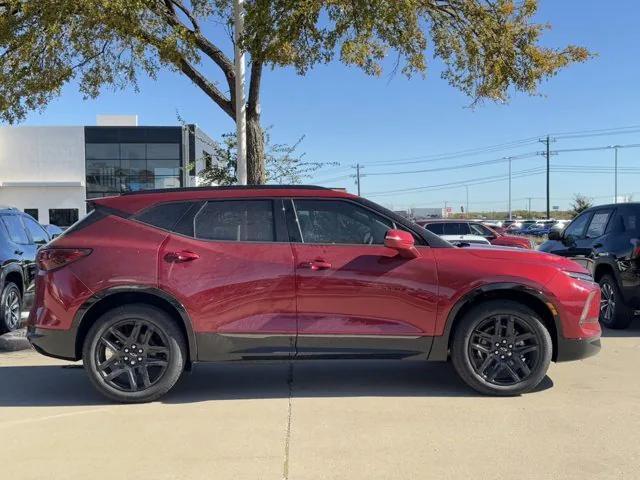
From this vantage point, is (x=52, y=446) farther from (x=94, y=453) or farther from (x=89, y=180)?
(x=89, y=180)

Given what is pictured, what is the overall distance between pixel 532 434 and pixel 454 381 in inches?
58.2

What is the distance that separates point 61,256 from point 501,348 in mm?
3858

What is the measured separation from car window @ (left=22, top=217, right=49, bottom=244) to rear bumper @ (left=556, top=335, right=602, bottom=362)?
792 cm

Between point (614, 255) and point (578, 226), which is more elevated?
point (578, 226)

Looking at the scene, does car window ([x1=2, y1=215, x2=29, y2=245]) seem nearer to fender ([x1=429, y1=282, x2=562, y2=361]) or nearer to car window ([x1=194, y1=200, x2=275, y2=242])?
car window ([x1=194, y1=200, x2=275, y2=242])

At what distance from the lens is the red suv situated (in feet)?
16.8

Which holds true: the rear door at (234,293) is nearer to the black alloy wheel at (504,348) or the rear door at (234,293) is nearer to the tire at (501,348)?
the tire at (501,348)

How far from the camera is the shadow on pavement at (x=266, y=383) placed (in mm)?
5488

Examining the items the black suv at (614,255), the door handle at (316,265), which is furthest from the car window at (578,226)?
the door handle at (316,265)

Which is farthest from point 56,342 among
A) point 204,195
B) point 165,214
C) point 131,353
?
point 204,195

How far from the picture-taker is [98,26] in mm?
10102

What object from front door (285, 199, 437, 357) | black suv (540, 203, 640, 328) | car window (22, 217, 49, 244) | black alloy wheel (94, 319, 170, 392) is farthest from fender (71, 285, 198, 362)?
black suv (540, 203, 640, 328)

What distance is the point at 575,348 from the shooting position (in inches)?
208

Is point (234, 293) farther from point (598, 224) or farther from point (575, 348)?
point (598, 224)
